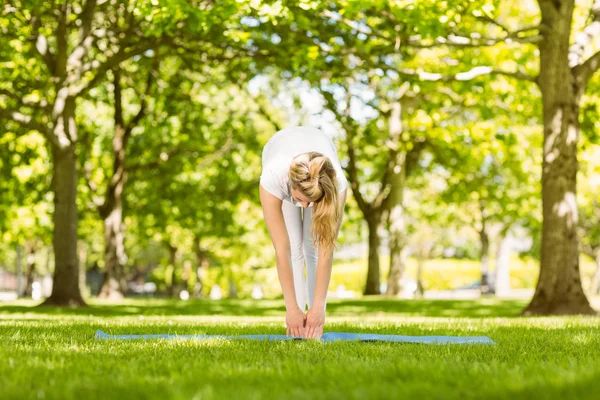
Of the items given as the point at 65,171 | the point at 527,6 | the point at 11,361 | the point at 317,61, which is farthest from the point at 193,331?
the point at 527,6

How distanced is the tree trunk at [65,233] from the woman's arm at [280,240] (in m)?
10.9

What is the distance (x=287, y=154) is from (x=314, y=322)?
141 centimetres

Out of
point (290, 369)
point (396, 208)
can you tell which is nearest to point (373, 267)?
point (396, 208)

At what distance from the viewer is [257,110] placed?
2623cm

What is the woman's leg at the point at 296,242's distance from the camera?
22.2ft

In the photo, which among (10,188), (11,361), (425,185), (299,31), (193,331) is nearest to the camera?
(11,361)

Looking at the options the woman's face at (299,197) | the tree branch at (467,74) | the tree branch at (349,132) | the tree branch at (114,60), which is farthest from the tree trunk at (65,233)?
the woman's face at (299,197)

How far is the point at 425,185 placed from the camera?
30.5 m

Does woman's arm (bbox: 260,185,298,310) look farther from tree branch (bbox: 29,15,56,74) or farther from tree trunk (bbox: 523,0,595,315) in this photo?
tree branch (bbox: 29,15,56,74)

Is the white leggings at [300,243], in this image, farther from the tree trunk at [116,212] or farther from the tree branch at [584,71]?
the tree trunk at [116,212]

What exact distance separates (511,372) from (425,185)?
2681 centimetres

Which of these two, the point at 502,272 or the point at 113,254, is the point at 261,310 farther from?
the point at 502,272

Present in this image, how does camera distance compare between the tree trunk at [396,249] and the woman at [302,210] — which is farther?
the tree trunk at [396,249]

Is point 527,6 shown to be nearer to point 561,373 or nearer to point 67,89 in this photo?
point 67,89
